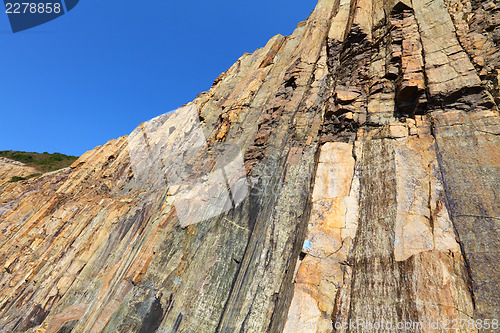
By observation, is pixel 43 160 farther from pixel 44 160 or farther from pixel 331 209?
pixel 331 209

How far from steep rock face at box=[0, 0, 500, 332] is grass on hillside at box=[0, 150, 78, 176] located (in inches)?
1635

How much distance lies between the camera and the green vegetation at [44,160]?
46.9m

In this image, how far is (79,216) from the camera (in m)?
16.4

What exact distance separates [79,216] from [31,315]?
606 cm

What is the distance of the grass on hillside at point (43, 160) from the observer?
4684 cm

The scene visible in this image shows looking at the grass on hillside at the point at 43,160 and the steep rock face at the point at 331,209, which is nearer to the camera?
the steep rock face at the point at 331,209

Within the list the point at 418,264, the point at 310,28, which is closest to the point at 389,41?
the point at 310,28

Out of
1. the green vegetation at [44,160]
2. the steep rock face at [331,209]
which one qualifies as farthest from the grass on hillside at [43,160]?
the steep rock face at [331,209]

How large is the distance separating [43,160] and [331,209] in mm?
63266

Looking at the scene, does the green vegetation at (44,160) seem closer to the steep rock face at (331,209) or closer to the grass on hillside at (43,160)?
the grass on hillside at (43,160)

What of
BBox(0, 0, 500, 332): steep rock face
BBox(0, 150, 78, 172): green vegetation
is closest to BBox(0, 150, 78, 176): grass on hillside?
BBox(0, 150, 78, 172): green vegetation

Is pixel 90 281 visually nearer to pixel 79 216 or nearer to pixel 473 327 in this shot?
pixel 79 216

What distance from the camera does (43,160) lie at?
51500mm

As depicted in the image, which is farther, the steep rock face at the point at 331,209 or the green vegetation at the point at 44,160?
the green vegetation at the point at 44,160
